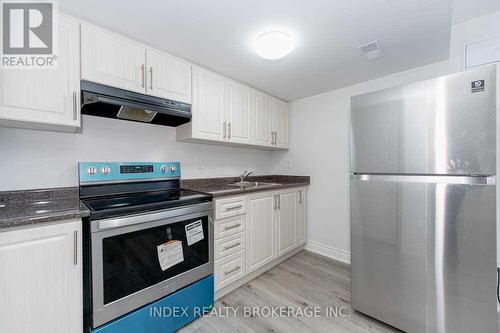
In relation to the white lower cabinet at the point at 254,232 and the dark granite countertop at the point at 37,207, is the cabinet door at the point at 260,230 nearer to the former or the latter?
the white lower cabinet at the point at 254,232

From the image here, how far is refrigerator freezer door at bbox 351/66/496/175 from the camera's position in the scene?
1.19 m

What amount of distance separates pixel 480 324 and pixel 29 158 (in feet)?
9.88

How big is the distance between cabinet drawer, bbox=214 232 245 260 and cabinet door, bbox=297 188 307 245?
1027mm

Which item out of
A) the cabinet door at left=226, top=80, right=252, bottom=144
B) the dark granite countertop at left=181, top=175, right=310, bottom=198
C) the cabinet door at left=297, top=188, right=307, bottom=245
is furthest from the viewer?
the cabinet door at left=297, top=188, right=307, bottom=245

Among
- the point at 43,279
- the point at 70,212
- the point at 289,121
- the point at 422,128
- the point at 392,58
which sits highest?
the point at 392,58

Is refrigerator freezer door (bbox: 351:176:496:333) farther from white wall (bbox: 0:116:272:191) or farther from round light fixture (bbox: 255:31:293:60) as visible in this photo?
white wall (bbox: 0:116:272:191)

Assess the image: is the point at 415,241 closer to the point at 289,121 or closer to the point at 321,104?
the point at 321,104

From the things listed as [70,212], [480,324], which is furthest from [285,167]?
[70,212]

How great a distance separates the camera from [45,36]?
1.26 m

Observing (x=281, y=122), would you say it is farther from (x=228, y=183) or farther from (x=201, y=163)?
(x=201, y=163)

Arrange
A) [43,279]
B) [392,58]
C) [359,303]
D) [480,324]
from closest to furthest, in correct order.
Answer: [43,279], [480,324], [359,303], [392,58]

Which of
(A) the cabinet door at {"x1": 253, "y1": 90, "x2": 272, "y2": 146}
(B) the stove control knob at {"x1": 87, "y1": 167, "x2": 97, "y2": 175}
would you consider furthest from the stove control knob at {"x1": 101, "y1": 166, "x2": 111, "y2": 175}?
(A) the cabinet door at {"x1": 253, "y1": 90, "x2": 272, "y2": 146}

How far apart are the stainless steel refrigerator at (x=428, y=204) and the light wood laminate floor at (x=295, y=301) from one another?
216 mm

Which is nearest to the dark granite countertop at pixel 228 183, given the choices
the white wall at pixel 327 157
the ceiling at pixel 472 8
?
the white wall at pixel 327 157
